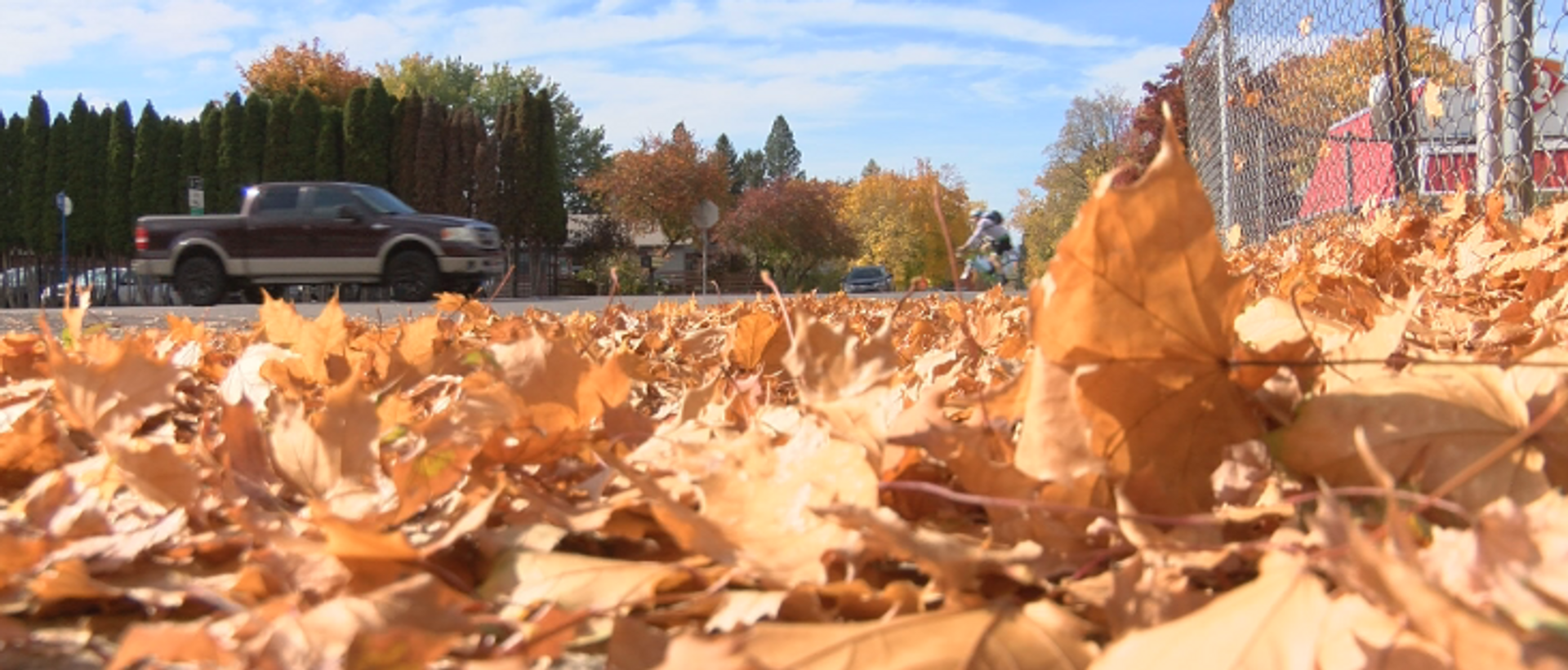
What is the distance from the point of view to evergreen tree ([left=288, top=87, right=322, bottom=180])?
30.6m

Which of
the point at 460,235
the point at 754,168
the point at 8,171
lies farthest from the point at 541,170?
the point at 754,168

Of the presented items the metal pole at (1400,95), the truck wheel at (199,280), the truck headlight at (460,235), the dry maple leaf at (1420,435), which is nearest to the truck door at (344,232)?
the truck headlight at (460,235)

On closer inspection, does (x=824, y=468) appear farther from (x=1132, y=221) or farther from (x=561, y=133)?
(x=561, y=133)

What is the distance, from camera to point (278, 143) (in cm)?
3072

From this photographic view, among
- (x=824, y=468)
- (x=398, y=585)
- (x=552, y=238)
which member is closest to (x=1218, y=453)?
(x=824, y=468)

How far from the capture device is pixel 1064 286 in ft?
2.07

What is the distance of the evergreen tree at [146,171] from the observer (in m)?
30.0

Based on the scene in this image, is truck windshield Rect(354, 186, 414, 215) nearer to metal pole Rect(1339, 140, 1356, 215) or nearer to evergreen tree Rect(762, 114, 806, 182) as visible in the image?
metal pole Rect(1339, 140, 1356, 215)

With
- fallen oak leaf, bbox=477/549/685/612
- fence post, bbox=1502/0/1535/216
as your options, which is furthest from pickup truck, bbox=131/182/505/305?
fallen oak leaf, bbox=477/549/685/612

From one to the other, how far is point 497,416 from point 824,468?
11.3 inches

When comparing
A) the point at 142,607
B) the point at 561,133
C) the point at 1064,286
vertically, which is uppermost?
the point at 561,133

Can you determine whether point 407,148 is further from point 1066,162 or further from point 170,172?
point 1066,162

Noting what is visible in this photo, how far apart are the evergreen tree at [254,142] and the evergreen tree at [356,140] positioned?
2049 millimetres

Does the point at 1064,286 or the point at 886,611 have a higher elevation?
the point at 1064,286
